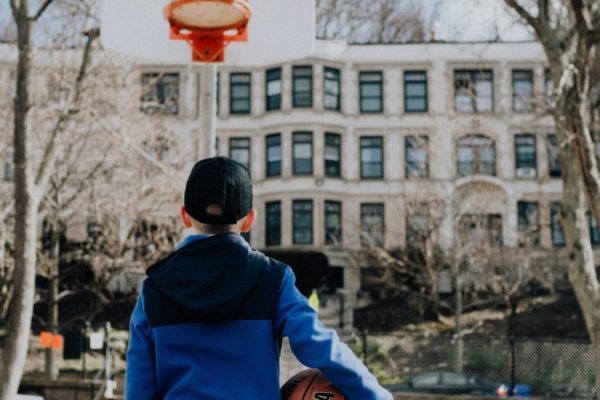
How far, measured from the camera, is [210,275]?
8.68 feet

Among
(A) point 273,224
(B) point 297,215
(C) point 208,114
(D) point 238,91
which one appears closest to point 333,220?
(B) point 297,215

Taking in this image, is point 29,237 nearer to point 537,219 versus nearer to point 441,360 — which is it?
point 441,360

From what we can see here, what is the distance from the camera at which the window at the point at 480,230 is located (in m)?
29.3

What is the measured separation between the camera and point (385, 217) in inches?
1359

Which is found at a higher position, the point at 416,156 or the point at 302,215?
the point at 416,156

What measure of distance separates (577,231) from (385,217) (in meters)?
22.3

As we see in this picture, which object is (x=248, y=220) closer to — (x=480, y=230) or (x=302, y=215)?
(x=480, y=230)

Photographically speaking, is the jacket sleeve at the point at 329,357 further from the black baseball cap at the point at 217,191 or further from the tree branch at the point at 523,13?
the tree branch at the point at 523,13

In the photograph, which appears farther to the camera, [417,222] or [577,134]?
[417,222]

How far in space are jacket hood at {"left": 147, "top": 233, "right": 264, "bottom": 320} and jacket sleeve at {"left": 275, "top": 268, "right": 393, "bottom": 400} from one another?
0.62ft

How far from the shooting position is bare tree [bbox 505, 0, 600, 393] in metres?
11.4

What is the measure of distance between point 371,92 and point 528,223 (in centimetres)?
850

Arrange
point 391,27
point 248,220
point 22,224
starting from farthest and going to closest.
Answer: point 391,27, point 22,224, point 248,220

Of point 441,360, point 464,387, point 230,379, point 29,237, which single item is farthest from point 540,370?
point 230,379
